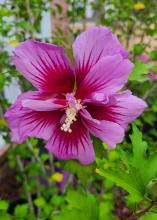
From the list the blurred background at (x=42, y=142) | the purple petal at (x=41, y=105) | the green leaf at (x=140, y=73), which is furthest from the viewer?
the blurred background at (x=42, y=142)

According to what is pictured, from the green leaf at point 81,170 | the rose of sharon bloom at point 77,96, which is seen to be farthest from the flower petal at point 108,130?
the green leaf at point 81,170

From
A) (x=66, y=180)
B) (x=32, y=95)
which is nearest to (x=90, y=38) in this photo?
(x=32, y=95)

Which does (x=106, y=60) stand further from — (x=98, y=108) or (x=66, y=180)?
(x=66, y=180)

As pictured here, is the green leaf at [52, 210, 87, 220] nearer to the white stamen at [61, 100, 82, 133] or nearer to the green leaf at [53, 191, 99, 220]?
the green leaf at [53, 191, 99, 220]

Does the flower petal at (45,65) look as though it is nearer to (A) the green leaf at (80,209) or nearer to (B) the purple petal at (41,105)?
(B) the purple petal at (41,105)

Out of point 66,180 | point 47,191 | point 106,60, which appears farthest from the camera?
point 66,180

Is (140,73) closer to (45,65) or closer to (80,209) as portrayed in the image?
(45,65)

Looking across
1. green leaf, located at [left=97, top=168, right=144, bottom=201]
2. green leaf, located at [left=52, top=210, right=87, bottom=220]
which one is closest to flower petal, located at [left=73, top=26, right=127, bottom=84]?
green leaf, located at [left=97, top=168, right=144, bottom=201]
